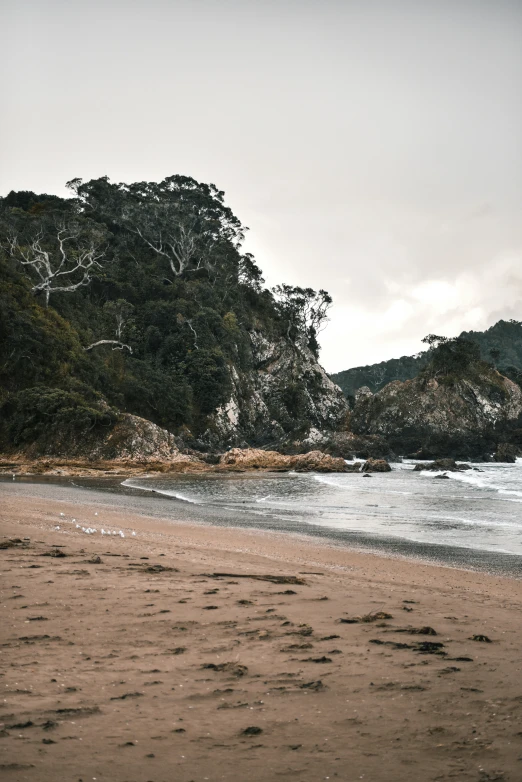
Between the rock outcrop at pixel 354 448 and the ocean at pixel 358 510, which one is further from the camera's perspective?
the rock outcrop at pixel 354 448

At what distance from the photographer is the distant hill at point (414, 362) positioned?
15188cm

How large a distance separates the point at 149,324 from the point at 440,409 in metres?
36.0

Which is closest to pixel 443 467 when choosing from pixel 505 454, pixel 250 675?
pixel 505 454

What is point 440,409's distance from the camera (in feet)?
232

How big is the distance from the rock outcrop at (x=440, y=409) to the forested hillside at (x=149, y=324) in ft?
16.5

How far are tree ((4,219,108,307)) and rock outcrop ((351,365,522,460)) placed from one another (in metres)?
37.0

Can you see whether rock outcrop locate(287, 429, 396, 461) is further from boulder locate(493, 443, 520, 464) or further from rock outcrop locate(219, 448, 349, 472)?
rock outcrop locate(219, 448, 349, 472)

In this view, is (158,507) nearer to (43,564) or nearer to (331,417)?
(43,564)

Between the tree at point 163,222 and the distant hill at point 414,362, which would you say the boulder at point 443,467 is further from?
the distant hill at point 414,362

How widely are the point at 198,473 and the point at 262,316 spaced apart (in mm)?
40454

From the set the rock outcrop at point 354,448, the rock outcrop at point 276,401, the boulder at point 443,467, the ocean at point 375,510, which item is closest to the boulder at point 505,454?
the rock outcrop at point 354,448

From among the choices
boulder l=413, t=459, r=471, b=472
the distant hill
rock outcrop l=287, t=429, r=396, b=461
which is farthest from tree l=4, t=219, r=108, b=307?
the distant hill

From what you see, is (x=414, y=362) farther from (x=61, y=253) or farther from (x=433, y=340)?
(x=61, y=253)

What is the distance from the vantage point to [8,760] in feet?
8.00
